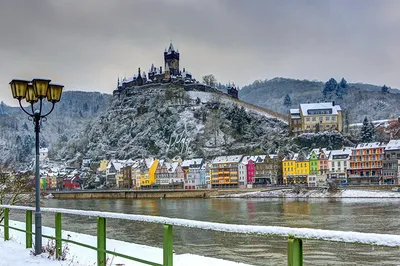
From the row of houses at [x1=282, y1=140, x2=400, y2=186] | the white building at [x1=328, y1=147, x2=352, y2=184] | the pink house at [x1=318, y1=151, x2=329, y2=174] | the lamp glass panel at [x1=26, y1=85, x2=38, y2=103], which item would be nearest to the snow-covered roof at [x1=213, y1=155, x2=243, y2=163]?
the row of houses at [x1=282, y1=140, x2=400, y2=186]

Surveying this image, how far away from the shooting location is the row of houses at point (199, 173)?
87.4 metres

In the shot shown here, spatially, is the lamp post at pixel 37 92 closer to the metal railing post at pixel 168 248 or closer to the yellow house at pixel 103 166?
the metal railing post at pixel 168 248

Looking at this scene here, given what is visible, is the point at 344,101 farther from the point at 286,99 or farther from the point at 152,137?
the point at 152,137

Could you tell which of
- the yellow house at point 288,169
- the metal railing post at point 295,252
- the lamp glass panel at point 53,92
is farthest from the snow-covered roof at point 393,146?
the metal railing post at point 295,252

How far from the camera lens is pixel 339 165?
267ft

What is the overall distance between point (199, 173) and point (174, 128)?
31268mm

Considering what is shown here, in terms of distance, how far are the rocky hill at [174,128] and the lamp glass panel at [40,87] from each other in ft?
301

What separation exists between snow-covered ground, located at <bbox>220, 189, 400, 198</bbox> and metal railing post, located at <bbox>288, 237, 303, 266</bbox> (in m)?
59.3

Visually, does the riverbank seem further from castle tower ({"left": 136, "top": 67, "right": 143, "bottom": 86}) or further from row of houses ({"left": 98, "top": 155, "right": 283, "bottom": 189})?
castle tower ({"left": 136, "top": 67, "right": 143, "bottom": 86})

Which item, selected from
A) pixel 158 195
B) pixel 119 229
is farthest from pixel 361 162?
pixel 119 229

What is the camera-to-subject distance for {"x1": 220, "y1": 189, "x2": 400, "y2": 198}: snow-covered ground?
2354 inches

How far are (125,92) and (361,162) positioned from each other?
285 ft

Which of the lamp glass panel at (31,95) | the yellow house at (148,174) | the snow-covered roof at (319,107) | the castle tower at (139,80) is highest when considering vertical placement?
the castle tower at (139,80)

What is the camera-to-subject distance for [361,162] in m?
79.4
